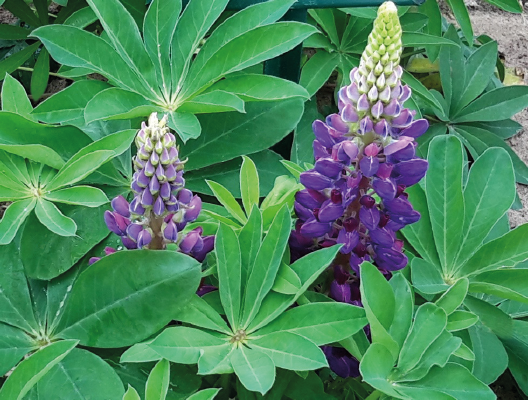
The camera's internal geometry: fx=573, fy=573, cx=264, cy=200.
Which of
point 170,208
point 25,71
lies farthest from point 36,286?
point 25,71

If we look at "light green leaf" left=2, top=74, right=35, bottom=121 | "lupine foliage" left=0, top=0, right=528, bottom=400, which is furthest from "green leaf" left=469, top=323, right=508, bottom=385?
"light green leaf" left=2, top=74, right=35, bottom=121

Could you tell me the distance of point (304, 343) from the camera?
2.52 feet

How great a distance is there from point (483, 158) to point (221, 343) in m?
0.63

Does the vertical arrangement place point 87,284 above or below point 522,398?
above

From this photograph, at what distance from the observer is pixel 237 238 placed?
850 millimetres

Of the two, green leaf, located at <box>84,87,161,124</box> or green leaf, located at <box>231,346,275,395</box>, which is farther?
green leaf, located at <box>84,87,161,124</box>

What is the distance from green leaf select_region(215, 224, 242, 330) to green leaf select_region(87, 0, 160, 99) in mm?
439

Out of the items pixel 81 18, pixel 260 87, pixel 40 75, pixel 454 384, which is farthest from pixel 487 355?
pixel 40 75

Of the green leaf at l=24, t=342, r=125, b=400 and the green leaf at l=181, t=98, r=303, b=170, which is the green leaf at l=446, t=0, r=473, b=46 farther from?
the green leaf at l=24, t=342, r=125, b=400

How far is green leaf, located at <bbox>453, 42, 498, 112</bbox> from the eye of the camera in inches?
68.4

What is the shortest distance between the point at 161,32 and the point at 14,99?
320mm

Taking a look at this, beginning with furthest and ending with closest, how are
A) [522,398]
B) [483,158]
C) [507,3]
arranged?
[507,3], [522,398], [483,158]

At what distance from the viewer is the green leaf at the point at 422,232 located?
3.58 ft

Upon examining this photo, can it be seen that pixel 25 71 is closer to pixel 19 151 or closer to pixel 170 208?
pixel 19 151
